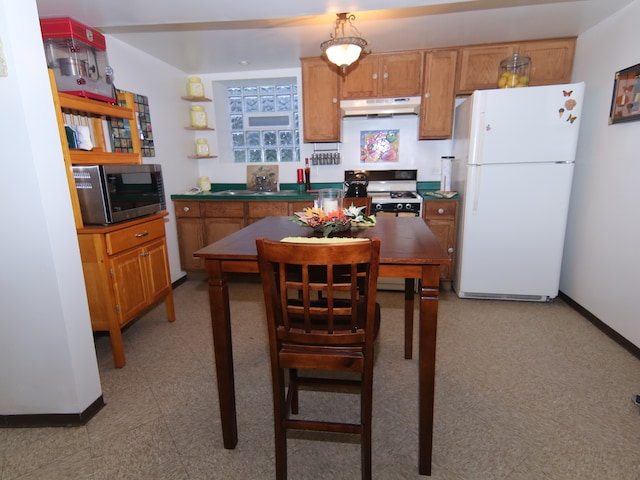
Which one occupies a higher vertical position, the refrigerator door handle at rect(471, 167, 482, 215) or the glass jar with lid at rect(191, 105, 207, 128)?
the glass jar with lid at rect(191, 105, 207, 128)

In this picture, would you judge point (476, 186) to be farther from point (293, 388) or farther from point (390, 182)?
point (293, 388)

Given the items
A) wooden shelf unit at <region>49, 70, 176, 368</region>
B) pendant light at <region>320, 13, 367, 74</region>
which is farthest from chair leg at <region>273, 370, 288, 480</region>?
pendant light at <region>320, 13, 367, 74</region>

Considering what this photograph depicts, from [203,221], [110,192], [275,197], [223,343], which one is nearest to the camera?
[223,343]

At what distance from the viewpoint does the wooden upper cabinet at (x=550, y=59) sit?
2896 millimetres

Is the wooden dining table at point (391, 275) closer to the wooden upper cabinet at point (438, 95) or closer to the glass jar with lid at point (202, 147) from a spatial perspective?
the wooden upper cabinet at point (438, 95)

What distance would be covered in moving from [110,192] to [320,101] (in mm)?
2178

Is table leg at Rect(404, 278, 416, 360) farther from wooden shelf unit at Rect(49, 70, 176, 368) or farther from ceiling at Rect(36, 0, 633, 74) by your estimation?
wooden shelf unit at Rect(49, 70, 176, 368)

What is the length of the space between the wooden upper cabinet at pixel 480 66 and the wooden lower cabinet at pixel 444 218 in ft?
3.50

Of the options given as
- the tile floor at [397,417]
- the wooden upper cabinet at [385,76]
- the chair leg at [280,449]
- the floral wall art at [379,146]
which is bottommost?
the tile floor at [397,417]

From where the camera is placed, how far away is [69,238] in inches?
62.1

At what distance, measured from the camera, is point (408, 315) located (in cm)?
208

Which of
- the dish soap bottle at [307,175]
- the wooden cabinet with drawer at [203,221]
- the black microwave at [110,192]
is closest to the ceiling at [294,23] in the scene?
the black microwave at [110,192]

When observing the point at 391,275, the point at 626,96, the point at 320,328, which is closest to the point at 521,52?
the point at 626,96

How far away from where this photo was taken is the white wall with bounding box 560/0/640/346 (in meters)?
2.20
